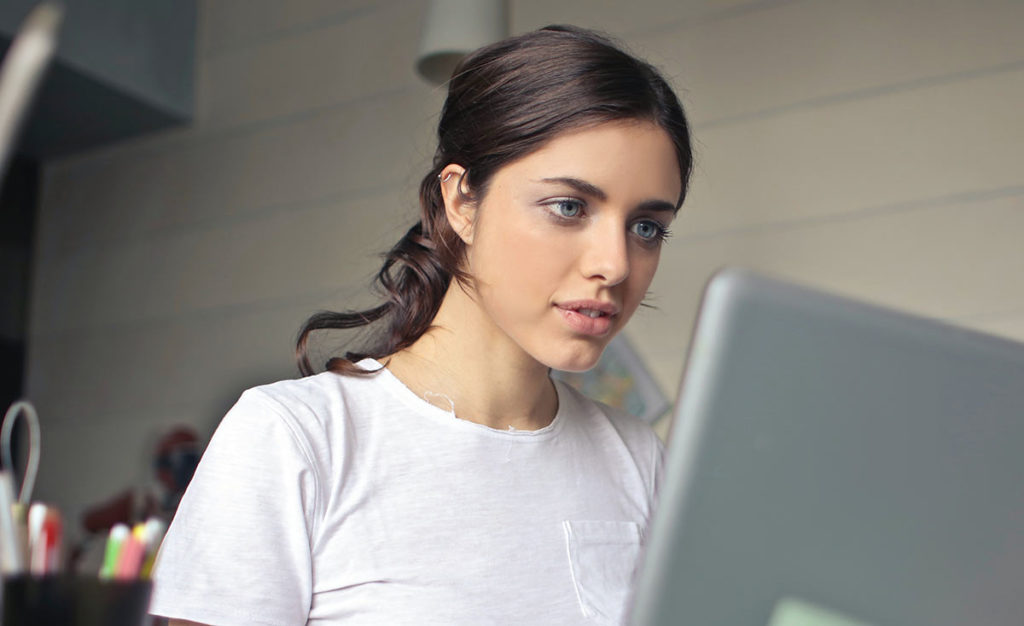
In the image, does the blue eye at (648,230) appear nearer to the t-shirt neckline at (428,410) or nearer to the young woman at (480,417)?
the young woman at (480,417)

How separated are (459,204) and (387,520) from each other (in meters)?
0.34

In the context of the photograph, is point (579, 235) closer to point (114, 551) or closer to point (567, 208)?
point (567, 208)

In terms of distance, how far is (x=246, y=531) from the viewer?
2.91 feet

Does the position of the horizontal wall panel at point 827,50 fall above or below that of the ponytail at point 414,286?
above

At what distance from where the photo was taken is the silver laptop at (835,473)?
48 cm

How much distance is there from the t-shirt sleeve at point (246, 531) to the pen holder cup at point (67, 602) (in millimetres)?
357

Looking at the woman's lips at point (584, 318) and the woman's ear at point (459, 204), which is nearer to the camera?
the woman's lips at point (584, 318)

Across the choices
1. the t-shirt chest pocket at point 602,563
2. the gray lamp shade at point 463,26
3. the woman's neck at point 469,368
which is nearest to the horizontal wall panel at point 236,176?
the gray lamp shade at point 463,26

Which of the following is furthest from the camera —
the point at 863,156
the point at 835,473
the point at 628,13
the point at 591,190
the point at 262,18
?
the point at 262,18

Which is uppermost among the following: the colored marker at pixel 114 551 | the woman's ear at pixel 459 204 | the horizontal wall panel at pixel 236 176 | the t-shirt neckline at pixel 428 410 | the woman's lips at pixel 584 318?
the horizontal wall panel at pixel 236 176

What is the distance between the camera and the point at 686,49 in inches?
101

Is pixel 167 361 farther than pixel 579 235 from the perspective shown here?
Yes

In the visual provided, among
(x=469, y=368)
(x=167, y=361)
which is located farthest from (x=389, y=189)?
(x=469, y=368)

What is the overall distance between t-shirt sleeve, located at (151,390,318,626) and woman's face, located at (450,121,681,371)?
0.24 meters
